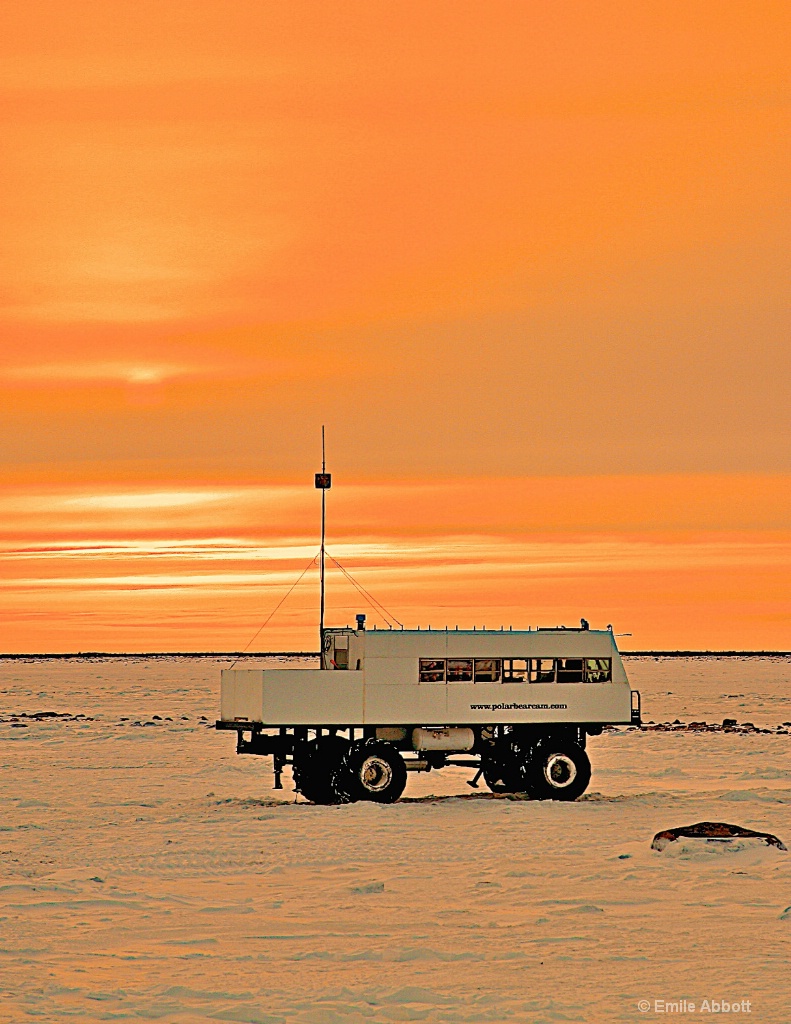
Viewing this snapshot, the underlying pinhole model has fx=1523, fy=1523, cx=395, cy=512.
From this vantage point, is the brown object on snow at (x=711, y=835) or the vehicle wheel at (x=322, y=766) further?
the vehicle wheel at (x=322, y=766)

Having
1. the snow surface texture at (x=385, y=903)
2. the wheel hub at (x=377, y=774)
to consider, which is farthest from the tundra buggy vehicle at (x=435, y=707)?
the snow surface texture at (x=385, y=903)

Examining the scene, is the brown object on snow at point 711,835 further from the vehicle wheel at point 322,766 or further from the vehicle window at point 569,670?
the vehicle wheel at point 322,766

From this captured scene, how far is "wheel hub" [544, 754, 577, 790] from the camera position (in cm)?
3092

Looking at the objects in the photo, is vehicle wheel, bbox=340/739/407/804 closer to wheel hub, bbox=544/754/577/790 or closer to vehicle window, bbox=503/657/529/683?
vehicle window, bbox=503/657/529/683

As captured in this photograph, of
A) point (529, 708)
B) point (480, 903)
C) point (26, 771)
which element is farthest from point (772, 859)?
point (26, 771)

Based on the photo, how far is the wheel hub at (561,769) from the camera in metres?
30.9

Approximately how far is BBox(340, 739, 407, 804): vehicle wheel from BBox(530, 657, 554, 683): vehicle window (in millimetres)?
3236

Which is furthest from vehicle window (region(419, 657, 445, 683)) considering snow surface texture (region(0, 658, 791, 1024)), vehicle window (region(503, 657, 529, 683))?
snow surface texture (region(0, 658, 791, 1024))

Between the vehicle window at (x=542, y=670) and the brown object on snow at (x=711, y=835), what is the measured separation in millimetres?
7545

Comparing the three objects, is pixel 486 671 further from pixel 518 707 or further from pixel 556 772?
pixel 556 772

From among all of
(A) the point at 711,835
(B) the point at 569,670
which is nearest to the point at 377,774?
(B) the point at 569,670

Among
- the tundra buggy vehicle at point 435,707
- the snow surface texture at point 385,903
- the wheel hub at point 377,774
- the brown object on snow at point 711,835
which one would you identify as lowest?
the snow surface texture at point 385,903

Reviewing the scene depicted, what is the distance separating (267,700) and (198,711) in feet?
161

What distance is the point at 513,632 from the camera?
30906 millimetres
